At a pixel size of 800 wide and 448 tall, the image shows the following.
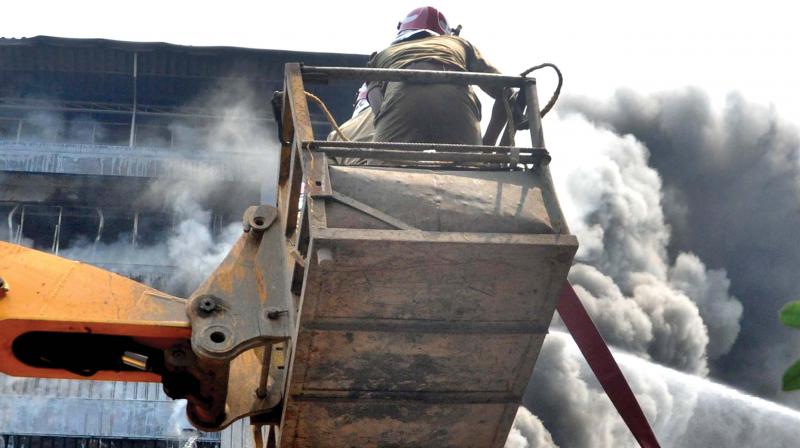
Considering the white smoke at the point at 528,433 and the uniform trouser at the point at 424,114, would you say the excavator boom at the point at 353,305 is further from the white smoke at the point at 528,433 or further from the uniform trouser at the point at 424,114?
the white smoke at the point at 528,433

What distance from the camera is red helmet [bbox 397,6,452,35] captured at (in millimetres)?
6301

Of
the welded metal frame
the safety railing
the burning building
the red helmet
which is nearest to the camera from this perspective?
the welded metal frame

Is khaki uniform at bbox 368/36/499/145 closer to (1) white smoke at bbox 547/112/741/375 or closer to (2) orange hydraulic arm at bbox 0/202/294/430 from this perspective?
(2) orange hydraulic arm at bbox 0/202/294/430

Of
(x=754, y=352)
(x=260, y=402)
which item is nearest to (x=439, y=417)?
(x=260, y=402)

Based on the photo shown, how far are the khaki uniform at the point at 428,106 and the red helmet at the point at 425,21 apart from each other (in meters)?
0.44

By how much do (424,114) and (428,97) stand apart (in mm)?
88

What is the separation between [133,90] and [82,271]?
50.7 feet

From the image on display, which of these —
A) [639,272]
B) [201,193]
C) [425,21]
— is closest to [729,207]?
[639,272]

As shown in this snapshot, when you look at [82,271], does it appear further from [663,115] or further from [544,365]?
[663,115]

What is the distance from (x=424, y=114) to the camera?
547cm

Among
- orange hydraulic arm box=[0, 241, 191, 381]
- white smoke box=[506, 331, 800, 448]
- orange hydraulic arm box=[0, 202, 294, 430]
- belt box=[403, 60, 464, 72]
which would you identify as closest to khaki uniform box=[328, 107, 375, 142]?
belt box=[403, 60, 464, 72]

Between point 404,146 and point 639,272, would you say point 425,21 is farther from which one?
point 639,272

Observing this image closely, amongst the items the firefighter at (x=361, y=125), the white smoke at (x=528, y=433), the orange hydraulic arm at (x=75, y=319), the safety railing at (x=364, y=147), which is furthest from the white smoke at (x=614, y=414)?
the orange hydraulic arm at (x=75, y=319)

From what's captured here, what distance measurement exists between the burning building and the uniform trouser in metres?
13.4
